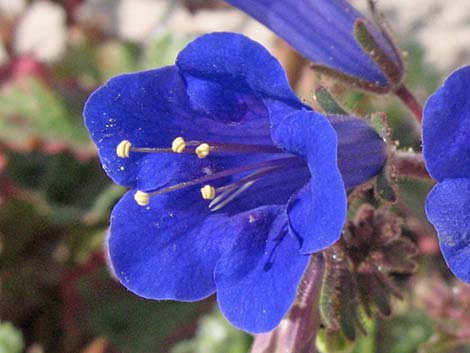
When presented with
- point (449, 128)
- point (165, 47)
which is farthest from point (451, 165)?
point (165, 47)

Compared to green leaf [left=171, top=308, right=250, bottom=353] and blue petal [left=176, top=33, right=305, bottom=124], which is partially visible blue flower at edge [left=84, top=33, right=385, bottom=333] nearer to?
blue petal [left=176, top=33, right=305, bottom=124]

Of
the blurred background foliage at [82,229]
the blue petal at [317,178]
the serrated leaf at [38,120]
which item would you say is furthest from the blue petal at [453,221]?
the serrated leaf at [38,120]

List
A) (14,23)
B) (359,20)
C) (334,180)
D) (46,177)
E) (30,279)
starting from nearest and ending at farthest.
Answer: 1. (334,180)
2. (359,20)
3. (30,279)
4. (46,177)
5. (14,23)

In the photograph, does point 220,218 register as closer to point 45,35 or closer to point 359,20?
point 359,20

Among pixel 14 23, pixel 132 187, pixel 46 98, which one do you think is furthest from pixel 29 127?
pixel 132 187

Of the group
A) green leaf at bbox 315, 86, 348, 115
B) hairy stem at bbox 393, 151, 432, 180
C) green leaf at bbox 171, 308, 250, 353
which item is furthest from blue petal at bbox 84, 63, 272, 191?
green leaf at bbox 171, 308, 250, 353
